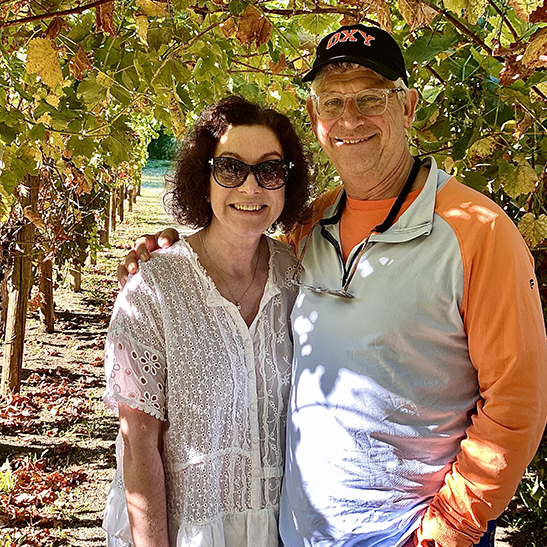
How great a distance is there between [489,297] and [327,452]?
2.17ft

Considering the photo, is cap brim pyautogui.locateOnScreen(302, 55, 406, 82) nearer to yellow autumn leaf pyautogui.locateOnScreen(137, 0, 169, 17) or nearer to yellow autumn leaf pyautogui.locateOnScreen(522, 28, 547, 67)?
yellow autumn leaf pyautogui.locateOnScreen(522, 28, 547, 67)

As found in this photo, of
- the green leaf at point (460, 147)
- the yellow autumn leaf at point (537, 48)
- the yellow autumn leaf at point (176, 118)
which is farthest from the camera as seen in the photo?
the yellow autumn leaf at point (176, 118)

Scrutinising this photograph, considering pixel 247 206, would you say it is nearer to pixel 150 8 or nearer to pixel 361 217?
pixel 361 217

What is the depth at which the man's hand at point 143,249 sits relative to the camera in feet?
7.11

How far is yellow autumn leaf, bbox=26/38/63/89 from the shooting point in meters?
Answer: 2.09

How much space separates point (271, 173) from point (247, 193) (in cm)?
12

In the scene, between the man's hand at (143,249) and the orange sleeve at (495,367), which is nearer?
the orange sleeve at (495,367)

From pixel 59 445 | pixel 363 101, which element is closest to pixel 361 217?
pixel 363 101

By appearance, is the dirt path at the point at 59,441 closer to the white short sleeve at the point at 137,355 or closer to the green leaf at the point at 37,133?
the green leaf at the point at 37,133

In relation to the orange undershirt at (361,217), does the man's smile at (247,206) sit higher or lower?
higher

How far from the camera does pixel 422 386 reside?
1845 millimetres

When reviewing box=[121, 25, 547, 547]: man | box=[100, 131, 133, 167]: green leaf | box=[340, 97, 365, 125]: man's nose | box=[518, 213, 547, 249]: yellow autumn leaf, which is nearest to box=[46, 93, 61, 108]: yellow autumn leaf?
box=[100, 131, 133, 167]: green leaf

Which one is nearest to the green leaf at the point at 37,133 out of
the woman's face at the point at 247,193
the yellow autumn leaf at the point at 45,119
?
the yellow autumn leaf at the point at 45,119

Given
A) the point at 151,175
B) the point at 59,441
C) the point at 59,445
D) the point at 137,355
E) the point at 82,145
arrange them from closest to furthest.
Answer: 1. the point at 137,355
2. the point at 82,145
3. the point at 59,445
4. the point at 59,441
5. the point at 151,175
